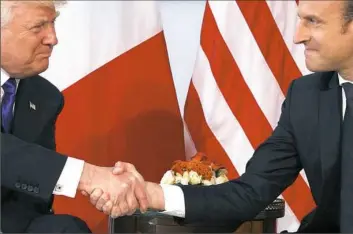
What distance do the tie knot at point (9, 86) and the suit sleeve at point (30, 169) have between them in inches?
7.0

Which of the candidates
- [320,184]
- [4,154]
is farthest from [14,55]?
[320,184]

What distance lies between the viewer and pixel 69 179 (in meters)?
1.84

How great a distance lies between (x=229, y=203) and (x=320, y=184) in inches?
9.6

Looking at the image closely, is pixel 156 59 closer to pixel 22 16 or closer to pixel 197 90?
pixel 197 90

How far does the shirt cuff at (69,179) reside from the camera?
1826 millimetres

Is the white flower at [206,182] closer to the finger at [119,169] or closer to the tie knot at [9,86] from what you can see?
the finger at [119,169]

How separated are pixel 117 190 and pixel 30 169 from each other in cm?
27

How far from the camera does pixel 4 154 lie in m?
1.82

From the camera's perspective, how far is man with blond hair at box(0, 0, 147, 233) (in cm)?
182

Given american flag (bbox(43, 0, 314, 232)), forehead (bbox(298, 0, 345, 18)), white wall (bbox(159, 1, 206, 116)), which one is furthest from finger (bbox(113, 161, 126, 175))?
white wall (bbox(159, 1, 206, 116))

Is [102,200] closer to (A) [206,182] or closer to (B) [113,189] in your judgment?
(B) [113,189]

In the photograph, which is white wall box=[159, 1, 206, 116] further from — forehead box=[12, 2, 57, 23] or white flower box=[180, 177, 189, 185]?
forehead box=[12, 2, 57, 23]

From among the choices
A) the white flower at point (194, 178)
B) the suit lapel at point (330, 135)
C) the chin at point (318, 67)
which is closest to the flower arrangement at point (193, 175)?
the white flower at point (194, 178)

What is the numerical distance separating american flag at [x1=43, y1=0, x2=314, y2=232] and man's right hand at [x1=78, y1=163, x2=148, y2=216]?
2.61 feet
